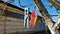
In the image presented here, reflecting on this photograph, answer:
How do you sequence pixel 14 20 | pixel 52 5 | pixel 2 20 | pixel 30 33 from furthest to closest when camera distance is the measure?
pixel 30 33
pixel 14 20
pixel 2 20
pixel 52 5

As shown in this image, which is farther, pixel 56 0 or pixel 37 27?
pixel 37 27

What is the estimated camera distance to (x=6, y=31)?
6.68m

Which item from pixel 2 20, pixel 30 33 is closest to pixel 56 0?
pixel 2 20

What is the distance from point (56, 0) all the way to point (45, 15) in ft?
1.23

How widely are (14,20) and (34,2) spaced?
10.1 ft

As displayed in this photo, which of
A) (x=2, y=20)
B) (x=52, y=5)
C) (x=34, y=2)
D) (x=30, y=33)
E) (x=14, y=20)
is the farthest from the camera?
(x=30, y=33)

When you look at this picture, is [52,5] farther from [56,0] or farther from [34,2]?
[34,2]

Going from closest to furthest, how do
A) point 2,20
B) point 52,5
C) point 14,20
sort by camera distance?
1. point 52,5
2. point 2,20
3. point 14,20

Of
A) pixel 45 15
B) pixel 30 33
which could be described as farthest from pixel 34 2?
pixel 30 33

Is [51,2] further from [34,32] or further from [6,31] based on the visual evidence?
[34,32]

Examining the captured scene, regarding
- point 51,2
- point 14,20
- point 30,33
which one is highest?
point 51,2

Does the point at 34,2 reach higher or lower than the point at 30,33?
higher

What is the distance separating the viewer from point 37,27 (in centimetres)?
829

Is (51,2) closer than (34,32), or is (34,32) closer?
(51,2)
